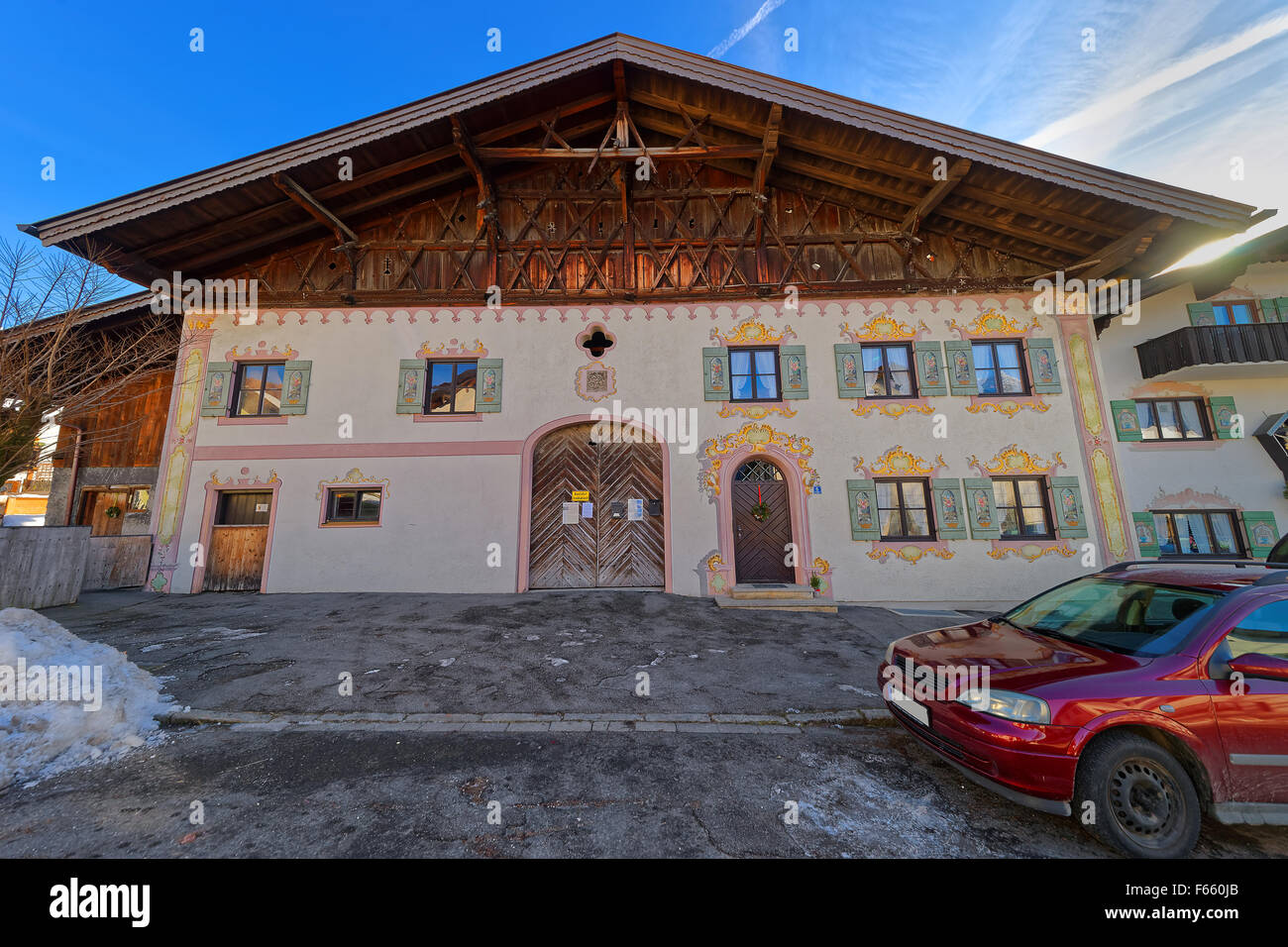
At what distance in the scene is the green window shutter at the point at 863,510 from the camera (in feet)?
33.0

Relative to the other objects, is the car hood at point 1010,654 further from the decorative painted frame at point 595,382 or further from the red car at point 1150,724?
the decorative painted frame at point 595,382

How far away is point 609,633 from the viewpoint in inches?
281

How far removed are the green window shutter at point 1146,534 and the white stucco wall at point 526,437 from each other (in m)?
1.35

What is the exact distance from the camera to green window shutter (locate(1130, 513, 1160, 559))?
10.1m

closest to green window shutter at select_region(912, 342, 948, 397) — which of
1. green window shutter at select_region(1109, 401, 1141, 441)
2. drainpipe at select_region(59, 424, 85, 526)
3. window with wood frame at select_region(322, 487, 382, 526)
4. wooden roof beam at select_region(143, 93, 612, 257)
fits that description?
green window shutter at select_region(1109, 401, 1141, 441)

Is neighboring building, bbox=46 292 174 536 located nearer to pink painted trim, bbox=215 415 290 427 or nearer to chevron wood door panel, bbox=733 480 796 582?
pink painted trim, bbox=215 415 290 427

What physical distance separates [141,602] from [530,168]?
12.5 metres

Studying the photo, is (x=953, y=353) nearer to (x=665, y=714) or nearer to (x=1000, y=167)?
(x=1000, y=167)

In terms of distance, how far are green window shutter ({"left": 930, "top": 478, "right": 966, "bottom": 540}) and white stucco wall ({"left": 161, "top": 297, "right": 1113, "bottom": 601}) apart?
0.82 ft

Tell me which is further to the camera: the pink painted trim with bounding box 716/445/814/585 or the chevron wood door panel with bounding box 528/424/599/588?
the chevron wood door panel with bounding box 528/424/599/588

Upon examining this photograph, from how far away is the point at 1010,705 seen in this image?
2.94 m

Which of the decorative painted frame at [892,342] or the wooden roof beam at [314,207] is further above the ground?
the wooden roof beam at [314,207]

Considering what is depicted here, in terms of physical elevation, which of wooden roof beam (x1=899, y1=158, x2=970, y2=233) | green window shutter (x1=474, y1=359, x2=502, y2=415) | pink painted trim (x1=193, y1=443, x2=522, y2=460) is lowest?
pink painted trim (x1=193, y1=443, x2=522, y2=460)

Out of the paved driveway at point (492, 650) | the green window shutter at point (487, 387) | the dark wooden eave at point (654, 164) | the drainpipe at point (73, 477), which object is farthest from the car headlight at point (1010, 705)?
the drainpipe at point (73, 477)
